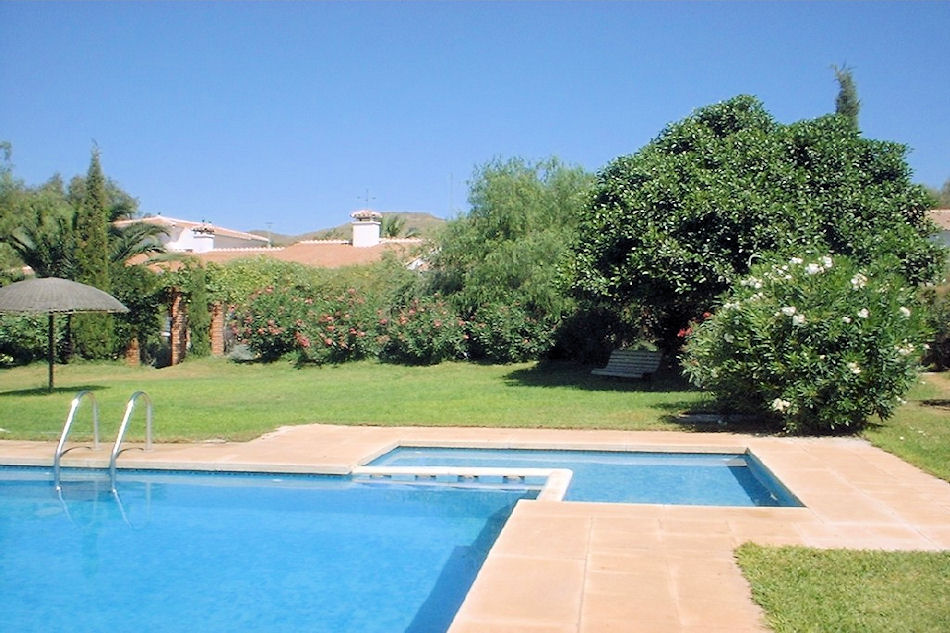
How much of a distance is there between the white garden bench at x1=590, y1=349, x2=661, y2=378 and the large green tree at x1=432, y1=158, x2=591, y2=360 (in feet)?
10.0

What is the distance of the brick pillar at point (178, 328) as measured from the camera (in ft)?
84.4

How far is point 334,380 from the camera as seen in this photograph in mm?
19953

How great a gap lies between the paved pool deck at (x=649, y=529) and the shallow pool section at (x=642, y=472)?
133 millimetres

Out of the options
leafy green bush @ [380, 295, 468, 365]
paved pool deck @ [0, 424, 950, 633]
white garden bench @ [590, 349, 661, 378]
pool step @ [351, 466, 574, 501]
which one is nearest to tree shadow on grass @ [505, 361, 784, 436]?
white garden bench @ [590, 349, 661, 378]

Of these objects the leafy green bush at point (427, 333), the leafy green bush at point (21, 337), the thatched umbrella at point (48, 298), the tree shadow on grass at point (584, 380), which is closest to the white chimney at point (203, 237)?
the leafy green bush at point (21, 337)

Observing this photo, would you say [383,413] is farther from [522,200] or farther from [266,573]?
[522,200]

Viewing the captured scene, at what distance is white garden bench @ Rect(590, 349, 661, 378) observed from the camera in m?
17.7

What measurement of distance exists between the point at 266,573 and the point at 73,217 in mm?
23003

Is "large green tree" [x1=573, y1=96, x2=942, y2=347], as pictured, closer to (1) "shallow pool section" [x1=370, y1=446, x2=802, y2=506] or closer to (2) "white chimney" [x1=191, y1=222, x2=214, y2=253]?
(1) "shallow pool section" [x1=370, y1=446, x2=802, y2=506]

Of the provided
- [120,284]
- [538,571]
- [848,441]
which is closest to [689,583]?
[538,571]

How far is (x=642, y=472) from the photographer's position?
31.0 feet

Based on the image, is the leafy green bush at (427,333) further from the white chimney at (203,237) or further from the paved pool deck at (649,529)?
the white chimney at (203,237)

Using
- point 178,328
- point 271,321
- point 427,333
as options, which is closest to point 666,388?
point 427,333

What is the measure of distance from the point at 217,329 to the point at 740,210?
17085 millimetres
